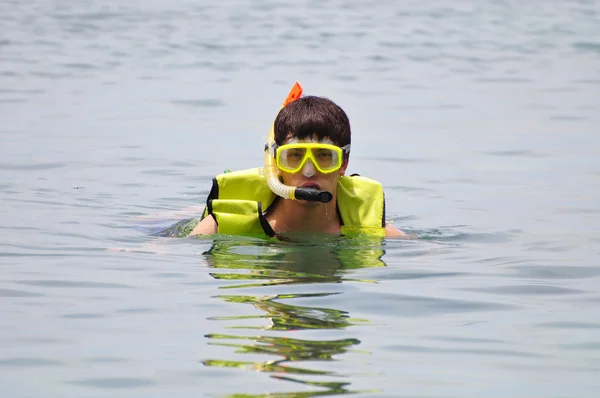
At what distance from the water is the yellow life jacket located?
0.17 meters

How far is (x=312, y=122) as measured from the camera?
6.66 meters

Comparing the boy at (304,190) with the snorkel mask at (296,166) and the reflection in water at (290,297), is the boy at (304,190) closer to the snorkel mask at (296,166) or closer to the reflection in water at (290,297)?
the snorkel mask at (296,166)

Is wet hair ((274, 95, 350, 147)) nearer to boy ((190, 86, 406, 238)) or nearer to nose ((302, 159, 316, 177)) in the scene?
boy ((190, 86, 406, 238))

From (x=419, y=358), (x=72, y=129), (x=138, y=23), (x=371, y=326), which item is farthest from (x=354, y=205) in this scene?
(x=138, y=23)

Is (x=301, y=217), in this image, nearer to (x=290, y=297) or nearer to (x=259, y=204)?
(x=259, y=204)

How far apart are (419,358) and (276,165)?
253cm

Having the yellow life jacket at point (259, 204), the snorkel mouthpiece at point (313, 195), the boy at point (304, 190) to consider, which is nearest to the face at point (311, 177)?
the boy at point (304, 190)

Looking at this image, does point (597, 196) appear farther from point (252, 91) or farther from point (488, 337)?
point (252, 91)

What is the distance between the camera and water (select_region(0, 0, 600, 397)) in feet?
14.1

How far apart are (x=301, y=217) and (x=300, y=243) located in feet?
0.69

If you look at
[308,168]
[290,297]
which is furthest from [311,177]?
[290,297]

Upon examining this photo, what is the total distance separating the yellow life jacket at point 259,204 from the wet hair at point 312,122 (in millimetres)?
412

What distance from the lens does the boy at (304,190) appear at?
6.57 m

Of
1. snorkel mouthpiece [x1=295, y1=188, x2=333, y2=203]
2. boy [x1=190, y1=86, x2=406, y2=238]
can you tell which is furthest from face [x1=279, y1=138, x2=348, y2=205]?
snorkel mouthpiece [x1=295, y1=188, x2=333, y2=203]
